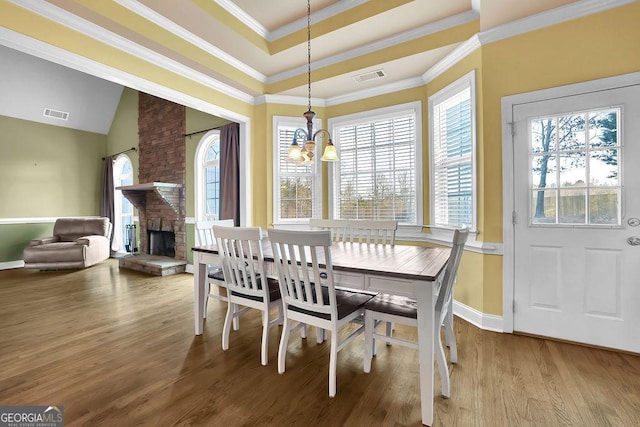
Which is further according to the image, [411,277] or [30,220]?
[30,220]

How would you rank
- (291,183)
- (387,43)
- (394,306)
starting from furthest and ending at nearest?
(291,183) < (387,43) < (394,306)

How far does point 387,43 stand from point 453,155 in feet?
4.84

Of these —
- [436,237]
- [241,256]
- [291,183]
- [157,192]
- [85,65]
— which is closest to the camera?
[241,256]

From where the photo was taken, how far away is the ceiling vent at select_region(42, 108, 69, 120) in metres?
6.20

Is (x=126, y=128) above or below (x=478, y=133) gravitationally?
above

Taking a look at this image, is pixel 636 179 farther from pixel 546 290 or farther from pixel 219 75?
pixel 219 75

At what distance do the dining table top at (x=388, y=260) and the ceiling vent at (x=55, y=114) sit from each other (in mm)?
6317

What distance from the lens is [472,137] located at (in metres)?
2.99

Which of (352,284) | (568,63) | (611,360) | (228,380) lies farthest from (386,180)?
(228,380)

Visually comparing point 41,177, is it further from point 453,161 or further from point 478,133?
point 478,133

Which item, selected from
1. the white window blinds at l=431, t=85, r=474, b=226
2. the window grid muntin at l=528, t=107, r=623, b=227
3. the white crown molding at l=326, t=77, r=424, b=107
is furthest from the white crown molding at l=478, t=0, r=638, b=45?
the white crown molding at l=326, t=77, r=424, b=107

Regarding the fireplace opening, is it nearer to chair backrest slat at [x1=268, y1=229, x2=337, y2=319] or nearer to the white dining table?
the white dining table

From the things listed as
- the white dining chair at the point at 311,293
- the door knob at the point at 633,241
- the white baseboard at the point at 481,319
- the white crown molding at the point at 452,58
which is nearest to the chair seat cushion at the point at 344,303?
the white dining chair at the point at 311,293

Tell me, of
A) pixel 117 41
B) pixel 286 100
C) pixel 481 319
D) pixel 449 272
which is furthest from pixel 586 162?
pixel 117 41
